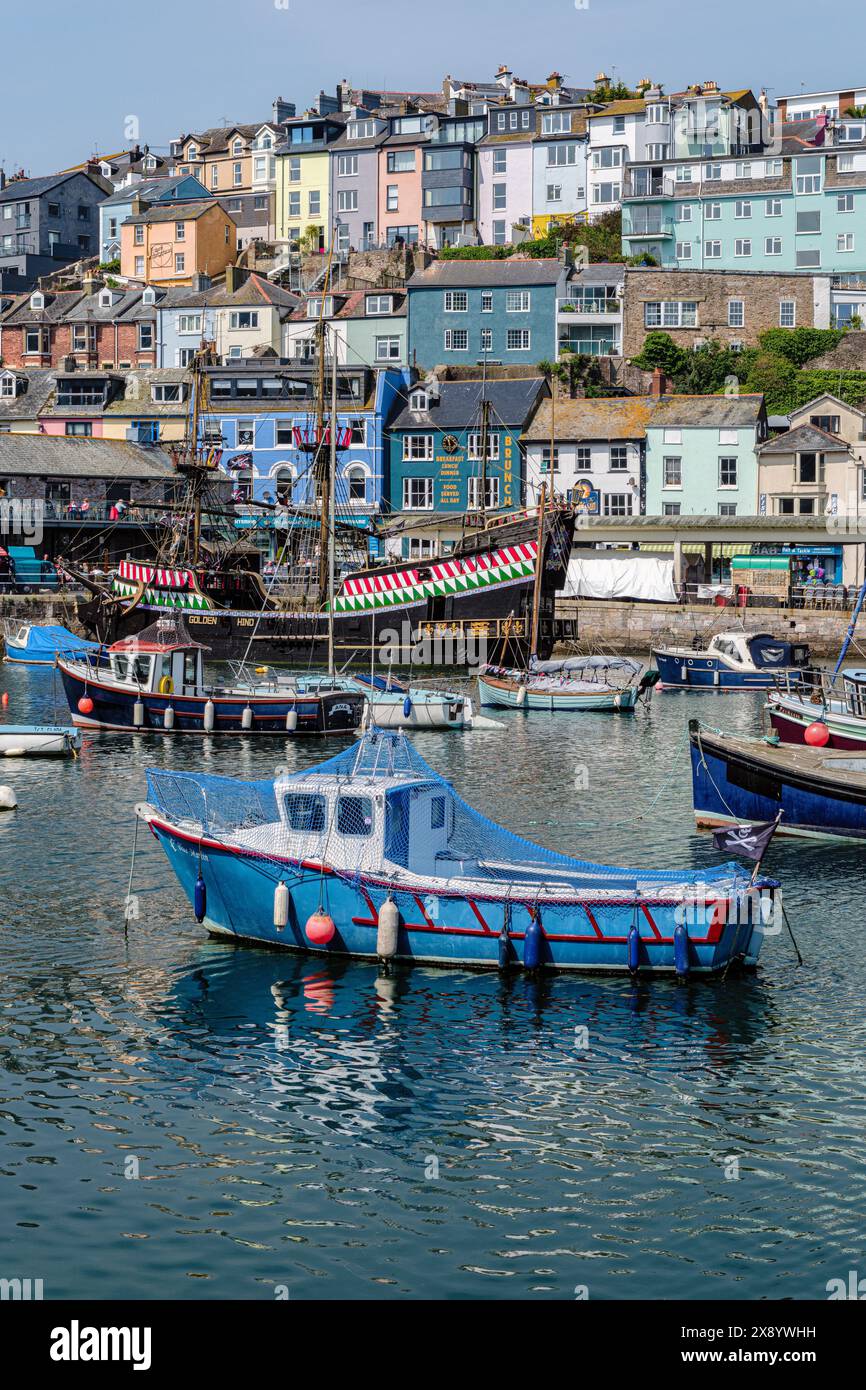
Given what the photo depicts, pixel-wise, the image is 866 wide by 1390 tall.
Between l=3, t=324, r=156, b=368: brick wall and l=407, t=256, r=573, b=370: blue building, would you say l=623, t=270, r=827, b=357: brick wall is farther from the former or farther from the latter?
l=3, t=324, r=156, b=368: brick wall

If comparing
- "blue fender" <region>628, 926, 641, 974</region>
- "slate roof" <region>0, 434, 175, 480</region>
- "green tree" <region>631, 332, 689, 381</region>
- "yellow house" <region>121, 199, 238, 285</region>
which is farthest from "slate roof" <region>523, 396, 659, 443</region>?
"blue fender" <region>628, 926, 641, 974</region>

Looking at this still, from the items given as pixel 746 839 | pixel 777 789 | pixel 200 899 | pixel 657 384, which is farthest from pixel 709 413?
pixel 200 899

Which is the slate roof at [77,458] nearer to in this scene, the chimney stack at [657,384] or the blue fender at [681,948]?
the chimney stack at [657,384]

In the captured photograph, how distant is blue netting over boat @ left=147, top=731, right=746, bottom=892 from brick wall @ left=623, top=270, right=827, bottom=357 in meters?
77.9

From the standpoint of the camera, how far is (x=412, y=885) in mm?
25156

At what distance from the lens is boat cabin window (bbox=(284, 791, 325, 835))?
26.2m

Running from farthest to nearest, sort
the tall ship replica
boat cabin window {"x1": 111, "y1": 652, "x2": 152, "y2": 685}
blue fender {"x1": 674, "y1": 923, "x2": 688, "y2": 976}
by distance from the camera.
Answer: the tall ship replica, boat cabin window {"x1": 111, "y1": 652, "x2": 152, "y2": 685}, blue fender {"x1": 674, "y1": 923, "x2": 688, "y2": 976}

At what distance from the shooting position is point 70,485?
9369 centimetres

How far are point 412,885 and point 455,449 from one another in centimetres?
7065

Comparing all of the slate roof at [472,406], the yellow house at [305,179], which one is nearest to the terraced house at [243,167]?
the yellow house at [305,179]

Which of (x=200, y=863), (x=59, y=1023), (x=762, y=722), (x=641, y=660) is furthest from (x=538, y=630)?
(x=59, y=1023)

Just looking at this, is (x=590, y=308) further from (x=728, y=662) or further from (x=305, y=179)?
(x=305, y=179)

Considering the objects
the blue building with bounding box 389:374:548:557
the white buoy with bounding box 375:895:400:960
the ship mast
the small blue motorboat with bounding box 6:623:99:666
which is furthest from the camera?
the blue building with bounding box 389:374:548:557

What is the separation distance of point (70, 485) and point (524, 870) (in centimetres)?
7288
